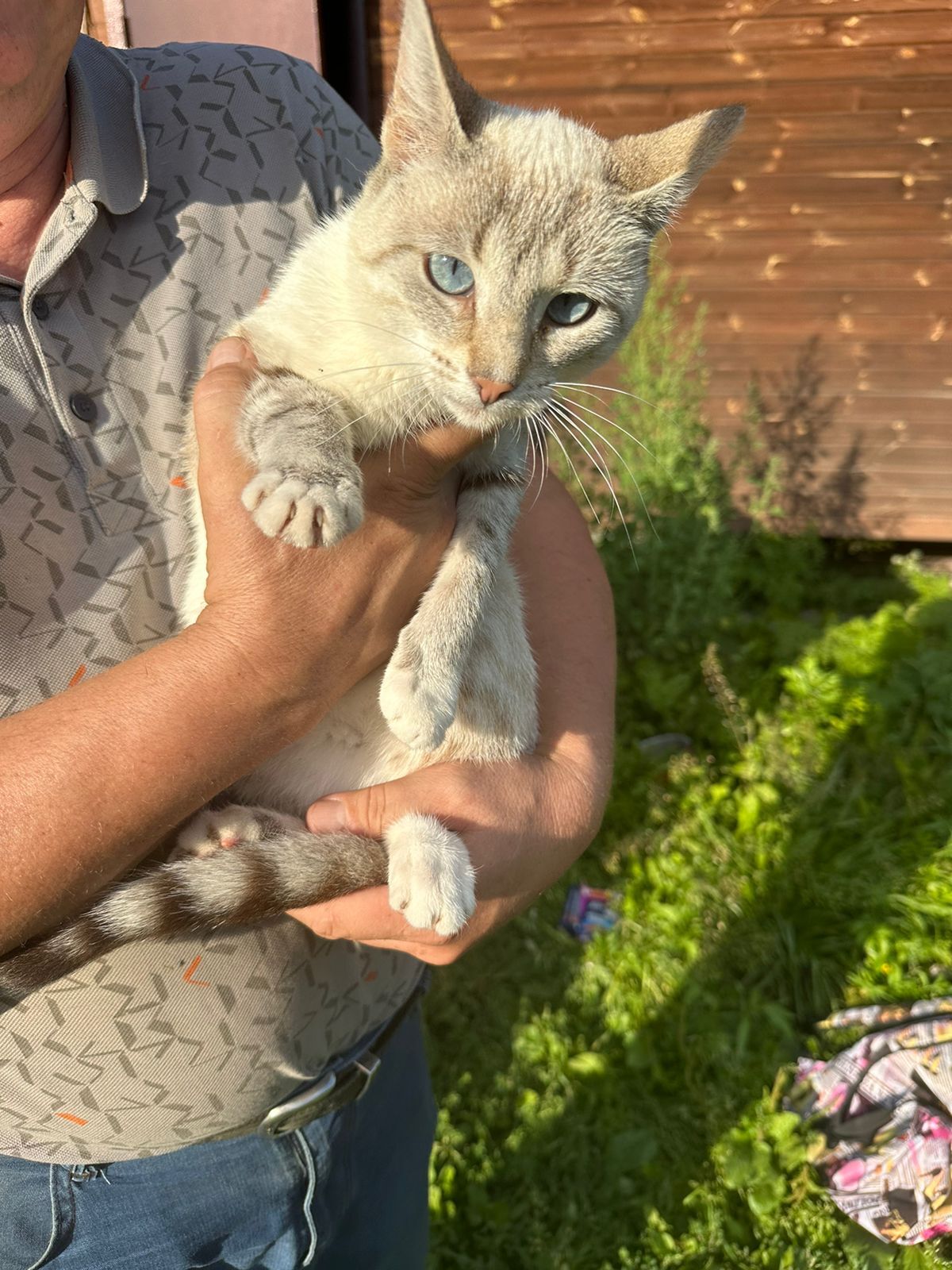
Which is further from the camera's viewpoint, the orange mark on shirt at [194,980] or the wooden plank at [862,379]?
the wooden plank at [862,379]

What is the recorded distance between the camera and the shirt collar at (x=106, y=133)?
1429 millimetres

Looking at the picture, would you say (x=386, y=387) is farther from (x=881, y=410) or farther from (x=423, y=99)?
(x=881, y=410)

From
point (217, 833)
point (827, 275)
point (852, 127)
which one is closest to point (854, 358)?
point (827, 275)

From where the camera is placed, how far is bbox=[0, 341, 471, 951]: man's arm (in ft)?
3.98

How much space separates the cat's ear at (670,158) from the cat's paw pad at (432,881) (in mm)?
1223

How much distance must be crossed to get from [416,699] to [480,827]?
25cm

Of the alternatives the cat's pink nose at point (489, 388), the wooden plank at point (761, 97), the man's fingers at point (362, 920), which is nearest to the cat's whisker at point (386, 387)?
the cat's pink nose at point (489, 388)

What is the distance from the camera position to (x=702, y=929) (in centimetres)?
340

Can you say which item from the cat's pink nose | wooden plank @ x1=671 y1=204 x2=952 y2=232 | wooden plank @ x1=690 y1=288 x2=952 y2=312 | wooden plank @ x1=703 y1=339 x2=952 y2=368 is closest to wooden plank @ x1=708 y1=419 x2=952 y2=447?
wooden plank @ x1=703 y1=339 x2=952 y2=368

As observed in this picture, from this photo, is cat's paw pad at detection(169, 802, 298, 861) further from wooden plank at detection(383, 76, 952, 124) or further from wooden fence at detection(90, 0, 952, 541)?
wooden plank at detection(383, 76, 952, 124)

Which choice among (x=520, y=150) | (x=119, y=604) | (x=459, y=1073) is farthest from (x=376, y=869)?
(x=459, y=1073)

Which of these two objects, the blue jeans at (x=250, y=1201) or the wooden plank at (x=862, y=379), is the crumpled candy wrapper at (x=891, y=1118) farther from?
→ the wooden plank at (x=862, y=379)

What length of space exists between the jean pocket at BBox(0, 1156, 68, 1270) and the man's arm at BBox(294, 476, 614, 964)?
1.85ft

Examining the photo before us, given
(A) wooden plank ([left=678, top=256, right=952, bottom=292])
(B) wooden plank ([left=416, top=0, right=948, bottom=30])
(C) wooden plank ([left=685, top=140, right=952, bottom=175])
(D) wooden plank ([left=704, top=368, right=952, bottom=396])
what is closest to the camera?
(B) wooden plank ([left=416, top=0, right=948, bottom=30])
